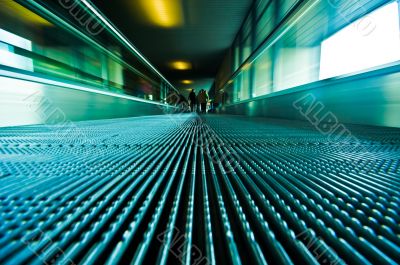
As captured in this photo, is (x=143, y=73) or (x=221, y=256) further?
(x=143, y=73)

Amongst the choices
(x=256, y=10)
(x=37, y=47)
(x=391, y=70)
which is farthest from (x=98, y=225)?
(x=256, y=10)

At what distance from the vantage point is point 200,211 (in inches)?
24.3

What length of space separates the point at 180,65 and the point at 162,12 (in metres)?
8.00

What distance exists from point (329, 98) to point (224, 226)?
3.31 meters

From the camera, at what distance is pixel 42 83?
324 centimetres

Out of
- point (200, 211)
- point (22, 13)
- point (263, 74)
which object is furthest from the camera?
point (263, 74)

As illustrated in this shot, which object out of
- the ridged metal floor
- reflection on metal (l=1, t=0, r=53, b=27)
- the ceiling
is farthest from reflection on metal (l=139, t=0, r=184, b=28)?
the ridged metal floor

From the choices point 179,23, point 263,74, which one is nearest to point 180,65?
point 179,23

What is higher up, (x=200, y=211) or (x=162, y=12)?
(x=162, y=12)

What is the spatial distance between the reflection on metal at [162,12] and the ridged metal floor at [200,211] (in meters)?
7.07

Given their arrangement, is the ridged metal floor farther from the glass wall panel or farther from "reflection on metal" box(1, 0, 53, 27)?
the glass wall panel

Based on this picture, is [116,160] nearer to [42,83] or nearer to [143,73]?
[42,83]

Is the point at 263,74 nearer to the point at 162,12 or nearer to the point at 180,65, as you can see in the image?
the point at 162,12

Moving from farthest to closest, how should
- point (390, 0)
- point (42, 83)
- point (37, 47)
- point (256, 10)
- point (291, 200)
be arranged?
1. point (256, 10)
2. point (37, 47)
3. point (42, 83)
4. point (390, 0)
5. point (291, 200)
